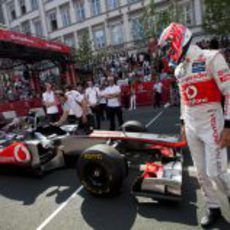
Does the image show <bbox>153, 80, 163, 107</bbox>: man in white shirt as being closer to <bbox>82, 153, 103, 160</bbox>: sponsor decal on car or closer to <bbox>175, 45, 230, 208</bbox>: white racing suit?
<bbox>82, 153, 103, 160</bbox>: sponsor decal on car

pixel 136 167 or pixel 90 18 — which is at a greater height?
pixel 90 18

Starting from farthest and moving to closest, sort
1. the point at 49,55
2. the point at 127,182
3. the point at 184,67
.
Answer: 1. the point at 49,55
2. the point at 127,182
3. the point at 184,67

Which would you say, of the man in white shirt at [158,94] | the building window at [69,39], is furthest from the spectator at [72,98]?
the building window at [69,39]

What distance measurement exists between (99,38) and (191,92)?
29.6 m

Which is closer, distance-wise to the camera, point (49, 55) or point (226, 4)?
point (49, 55)

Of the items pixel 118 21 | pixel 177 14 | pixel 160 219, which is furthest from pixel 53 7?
pixel 160 219

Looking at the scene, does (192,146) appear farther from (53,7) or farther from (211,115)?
(53,7)

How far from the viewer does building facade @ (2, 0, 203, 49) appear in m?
26.0

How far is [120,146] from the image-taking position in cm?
475

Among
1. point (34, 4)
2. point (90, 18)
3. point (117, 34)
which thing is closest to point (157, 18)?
point (117, 34)

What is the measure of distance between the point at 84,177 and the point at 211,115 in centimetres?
191

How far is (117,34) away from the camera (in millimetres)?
29562

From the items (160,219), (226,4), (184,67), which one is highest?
(226,4)

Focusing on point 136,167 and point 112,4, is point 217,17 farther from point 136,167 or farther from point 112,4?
point 136,167
